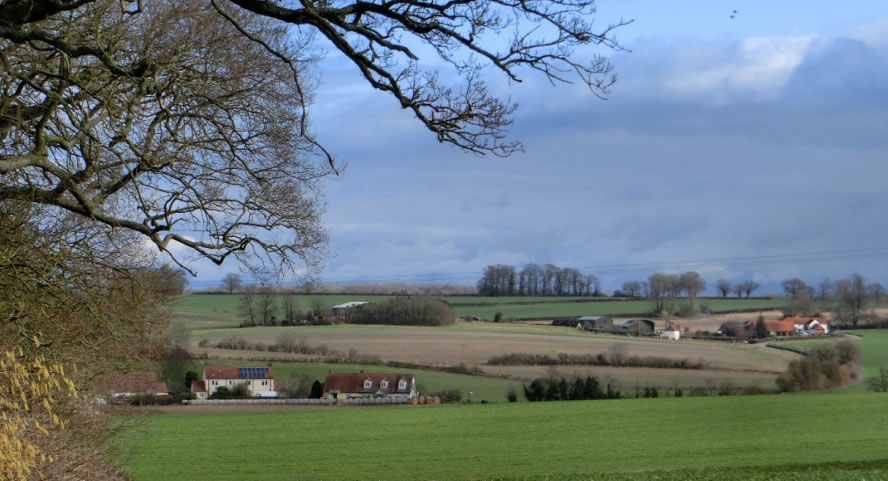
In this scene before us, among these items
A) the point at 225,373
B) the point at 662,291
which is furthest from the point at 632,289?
the point at 225,373

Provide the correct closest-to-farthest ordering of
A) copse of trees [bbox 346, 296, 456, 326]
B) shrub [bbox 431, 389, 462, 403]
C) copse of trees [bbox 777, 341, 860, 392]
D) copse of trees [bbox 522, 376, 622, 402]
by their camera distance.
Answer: copse of trees [bbox 346, 296, 456, 326] → shrub [bbox 431, 389, 462, 403] → copse of trees [bbox 522, 376, 622, 402] → copse of trees [bbox 777, 341, 860, 392]

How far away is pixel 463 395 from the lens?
40.5 meters

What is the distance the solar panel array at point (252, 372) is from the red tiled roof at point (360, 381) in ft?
10.2

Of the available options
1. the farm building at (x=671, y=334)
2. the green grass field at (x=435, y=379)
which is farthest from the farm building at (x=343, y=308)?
the farm building at (x=671, y=334)

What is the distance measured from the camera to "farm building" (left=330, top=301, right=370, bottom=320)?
33.4m

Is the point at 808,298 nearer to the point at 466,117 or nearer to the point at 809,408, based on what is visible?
the point at 809,408

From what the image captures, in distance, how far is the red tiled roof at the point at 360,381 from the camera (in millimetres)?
35875

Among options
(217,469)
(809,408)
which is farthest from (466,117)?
(809,408)

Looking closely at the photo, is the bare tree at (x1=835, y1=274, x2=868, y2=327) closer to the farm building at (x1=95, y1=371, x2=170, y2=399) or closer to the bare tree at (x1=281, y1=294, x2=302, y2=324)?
the bare tree at (x1=281, y1=294, x2=302, y2=324)

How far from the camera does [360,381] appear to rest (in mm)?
37750

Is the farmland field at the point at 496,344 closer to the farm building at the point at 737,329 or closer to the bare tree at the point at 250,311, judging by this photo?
the farm building at the point at 737,329

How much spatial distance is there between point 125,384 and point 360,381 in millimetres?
23068

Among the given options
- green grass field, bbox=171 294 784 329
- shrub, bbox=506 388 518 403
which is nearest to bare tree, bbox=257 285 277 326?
green grass field, bbox=171 294 784 329

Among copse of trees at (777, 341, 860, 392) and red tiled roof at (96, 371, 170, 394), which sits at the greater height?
red tiled roof at (96, 371, 170, 394)
